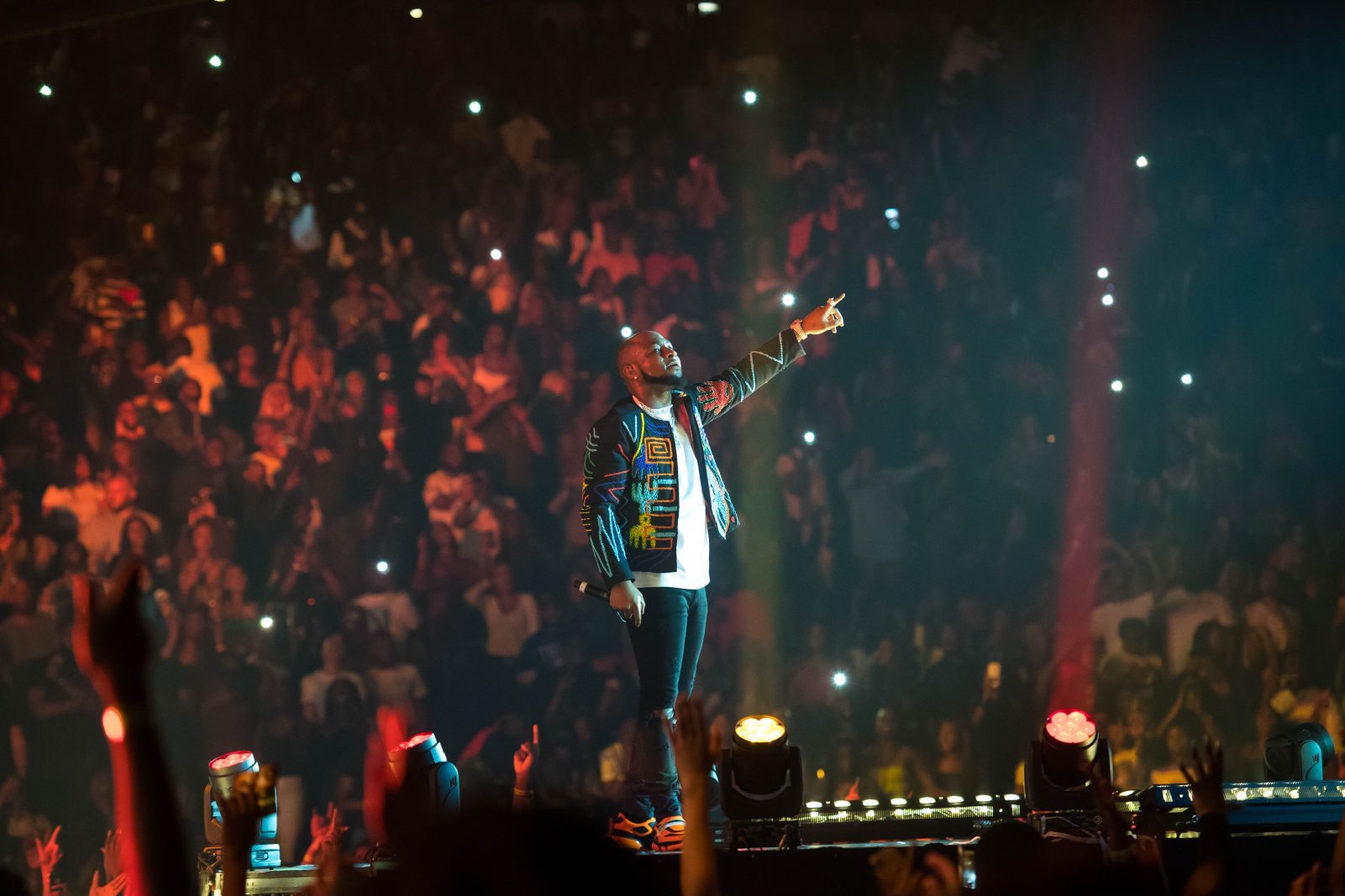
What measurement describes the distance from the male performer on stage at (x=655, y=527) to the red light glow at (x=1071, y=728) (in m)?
1.29

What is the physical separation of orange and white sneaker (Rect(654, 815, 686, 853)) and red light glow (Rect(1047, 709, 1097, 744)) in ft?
4.08

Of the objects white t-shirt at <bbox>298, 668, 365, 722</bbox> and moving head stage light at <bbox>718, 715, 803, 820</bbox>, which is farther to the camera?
white t-shirt at <bbox>298, 668, 365, 722</bbox>

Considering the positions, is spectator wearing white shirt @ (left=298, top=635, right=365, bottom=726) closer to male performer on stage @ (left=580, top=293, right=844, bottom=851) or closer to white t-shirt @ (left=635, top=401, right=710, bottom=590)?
male performer on stage @ (left=580, top=293, right=844, bottom=851)

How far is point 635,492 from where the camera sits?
15.4ft

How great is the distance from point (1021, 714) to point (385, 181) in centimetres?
477

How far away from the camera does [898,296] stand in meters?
7.37

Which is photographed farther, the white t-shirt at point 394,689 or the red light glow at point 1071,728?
the white t-shirt at point 394,689

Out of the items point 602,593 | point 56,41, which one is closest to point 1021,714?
point 602,593

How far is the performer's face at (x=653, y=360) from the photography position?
4770mm

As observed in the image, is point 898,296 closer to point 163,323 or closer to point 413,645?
point 413,645

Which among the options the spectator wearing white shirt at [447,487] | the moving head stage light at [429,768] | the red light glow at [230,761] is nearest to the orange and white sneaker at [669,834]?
the moving head stage light at [429,768]

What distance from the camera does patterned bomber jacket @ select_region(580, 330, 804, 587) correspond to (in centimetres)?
459

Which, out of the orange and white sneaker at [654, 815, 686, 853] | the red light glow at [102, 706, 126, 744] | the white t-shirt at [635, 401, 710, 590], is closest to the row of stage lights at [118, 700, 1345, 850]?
the orange and white sneaker at [654, 815, 686, 853]

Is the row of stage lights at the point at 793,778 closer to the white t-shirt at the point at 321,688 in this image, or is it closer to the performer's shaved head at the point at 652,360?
the performer's shaved head at the point at 652,360
